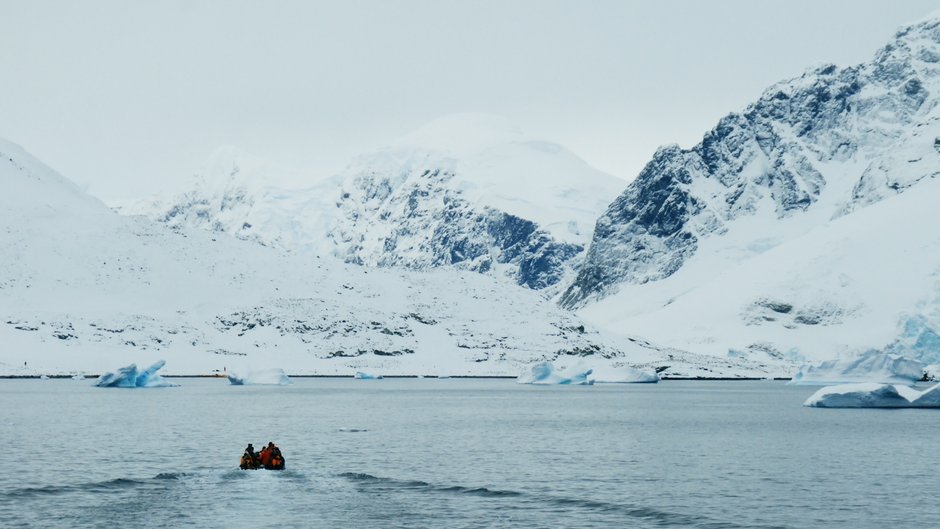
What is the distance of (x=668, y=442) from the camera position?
9106 cm

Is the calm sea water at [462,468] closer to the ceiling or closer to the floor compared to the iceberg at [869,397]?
closer to the floor

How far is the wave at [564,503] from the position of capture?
5241cm

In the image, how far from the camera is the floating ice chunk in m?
184

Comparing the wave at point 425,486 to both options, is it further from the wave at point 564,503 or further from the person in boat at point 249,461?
the person in boat at point 249,461

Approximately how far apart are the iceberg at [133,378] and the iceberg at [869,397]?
9134 centimetres

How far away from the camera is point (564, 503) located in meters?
57.5

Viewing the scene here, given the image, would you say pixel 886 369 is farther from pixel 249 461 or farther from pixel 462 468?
pixel 249 461

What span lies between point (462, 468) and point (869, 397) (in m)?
73.2

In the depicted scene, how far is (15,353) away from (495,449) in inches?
5356

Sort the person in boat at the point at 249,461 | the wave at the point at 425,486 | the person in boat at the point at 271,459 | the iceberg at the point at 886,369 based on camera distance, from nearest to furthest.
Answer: the wave at the point at 425,486 → the person in boat at the point at 249,461 → the person in boat at the point at 271,459 → the iceberg at the point at 886,369

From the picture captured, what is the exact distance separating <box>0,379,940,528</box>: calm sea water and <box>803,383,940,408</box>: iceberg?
7.95 feet

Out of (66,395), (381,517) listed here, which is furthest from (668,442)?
(66,395)

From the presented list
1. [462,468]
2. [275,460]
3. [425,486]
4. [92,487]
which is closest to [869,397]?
[462,468]

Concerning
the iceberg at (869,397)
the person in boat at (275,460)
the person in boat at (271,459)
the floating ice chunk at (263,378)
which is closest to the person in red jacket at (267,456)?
the person in boat at (271,459)
